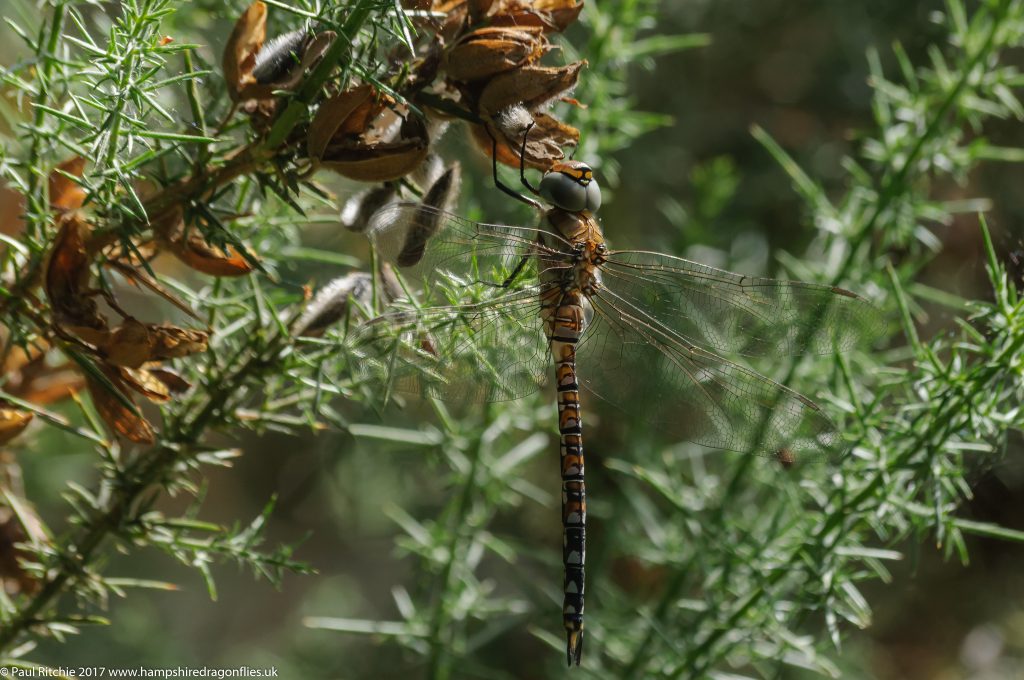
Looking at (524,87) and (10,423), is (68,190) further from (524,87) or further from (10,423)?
(524,87)

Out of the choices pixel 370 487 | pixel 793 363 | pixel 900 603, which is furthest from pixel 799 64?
pixel 370 487

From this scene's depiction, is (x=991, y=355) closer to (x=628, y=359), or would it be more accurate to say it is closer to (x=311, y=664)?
(x=628, y=359)

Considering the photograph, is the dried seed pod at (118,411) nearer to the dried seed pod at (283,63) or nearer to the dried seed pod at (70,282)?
the dried seed pod at (70,282)

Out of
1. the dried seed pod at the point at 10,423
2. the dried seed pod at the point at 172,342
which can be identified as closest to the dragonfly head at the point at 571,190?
the dried seed pod at the point at 172,342

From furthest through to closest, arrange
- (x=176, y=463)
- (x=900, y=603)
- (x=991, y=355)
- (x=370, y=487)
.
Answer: (x=370, y=487), (x=900, y=603), (x=991, y=355), (x=176, y=463)

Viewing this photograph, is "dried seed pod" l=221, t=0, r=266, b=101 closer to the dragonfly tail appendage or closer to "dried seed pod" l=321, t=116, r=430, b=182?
"dried seed pod" l=321, t=116, r=430, b=182

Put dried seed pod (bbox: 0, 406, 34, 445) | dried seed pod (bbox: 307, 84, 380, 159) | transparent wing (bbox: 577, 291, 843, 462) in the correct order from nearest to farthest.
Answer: dried seed pod (bbox: 307, 84, 380, 159) → dried seed pod (bbox: 0, 406, 34, 445) → transparent wing (bbox: 577, 291, 843, 462)

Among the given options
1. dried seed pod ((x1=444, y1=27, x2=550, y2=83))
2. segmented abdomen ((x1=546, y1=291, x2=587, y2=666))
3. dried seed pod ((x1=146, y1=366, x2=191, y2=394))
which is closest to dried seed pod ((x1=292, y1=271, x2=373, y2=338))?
dried seed pod ((x1=146, y1=366, x2=191, y2=394))
